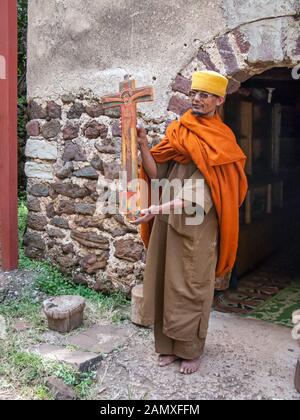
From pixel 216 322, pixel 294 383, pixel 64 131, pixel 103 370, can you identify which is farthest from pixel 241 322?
pixel 64 131

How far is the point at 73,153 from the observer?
4348mm

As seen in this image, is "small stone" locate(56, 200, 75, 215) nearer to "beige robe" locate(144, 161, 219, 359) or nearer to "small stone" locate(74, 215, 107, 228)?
"small stone" locate(74, 215, 107, 228)

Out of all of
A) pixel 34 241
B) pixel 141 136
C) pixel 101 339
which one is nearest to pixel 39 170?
pixel 34 241

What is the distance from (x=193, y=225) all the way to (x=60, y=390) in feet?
3.83

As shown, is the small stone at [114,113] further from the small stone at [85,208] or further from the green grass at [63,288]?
the green grass at [63,288]

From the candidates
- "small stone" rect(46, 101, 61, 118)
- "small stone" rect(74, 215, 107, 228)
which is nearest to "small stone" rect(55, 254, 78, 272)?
"small stone" rect(74, 215, 107, 228)

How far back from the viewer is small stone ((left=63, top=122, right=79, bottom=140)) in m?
4.31

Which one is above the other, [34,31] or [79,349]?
[34,31]

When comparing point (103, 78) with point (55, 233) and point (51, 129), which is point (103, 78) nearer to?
point (51, 129)

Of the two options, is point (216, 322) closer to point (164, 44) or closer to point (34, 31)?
point (164, 44)

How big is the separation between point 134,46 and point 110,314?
207 cm

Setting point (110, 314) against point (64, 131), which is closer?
point (110, 314)

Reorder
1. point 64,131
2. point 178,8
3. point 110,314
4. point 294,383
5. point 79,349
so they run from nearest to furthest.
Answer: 1. point 294,383
2. point 79,349
3. point 178,8
4. point 110,314
5. point 64,131

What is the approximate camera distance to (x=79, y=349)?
333 centimetres
